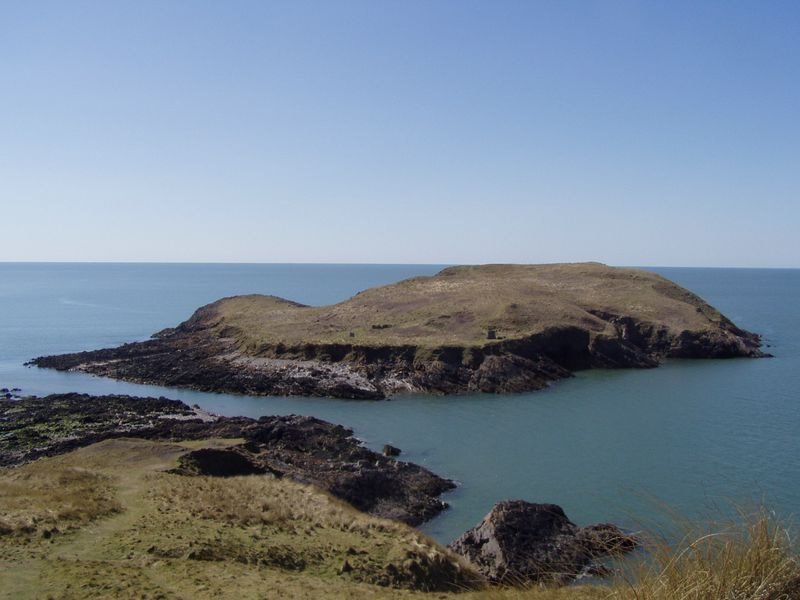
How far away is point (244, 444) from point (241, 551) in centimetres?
1986

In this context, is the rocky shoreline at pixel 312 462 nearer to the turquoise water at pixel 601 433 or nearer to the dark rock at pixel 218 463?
the dark rock at pixel 218 463

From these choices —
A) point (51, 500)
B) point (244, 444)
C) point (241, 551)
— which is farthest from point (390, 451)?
point (241, 551)

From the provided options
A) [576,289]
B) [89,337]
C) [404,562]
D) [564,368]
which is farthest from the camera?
[89,337]

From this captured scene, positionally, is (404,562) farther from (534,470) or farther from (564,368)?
(564,368)

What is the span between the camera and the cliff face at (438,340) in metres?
63.5

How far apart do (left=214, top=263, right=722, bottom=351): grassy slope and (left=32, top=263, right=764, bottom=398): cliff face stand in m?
0.26

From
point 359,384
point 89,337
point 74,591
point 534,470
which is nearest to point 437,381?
point 359,384

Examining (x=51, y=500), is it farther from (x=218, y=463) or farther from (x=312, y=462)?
(x=312, y=462)

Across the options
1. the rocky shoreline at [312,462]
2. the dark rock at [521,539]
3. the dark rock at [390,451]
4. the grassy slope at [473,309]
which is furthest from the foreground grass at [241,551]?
the grassy slope at [473,309]

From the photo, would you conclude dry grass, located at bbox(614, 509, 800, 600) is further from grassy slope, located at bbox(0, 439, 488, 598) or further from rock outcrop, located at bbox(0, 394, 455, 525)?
rock outcrop, located at bbox(0, 394, 455, 525)

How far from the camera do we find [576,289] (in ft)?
319

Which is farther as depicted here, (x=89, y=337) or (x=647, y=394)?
(x=89, y=337)

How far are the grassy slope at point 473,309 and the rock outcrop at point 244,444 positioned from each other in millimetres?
23549

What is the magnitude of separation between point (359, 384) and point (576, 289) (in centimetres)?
4719
